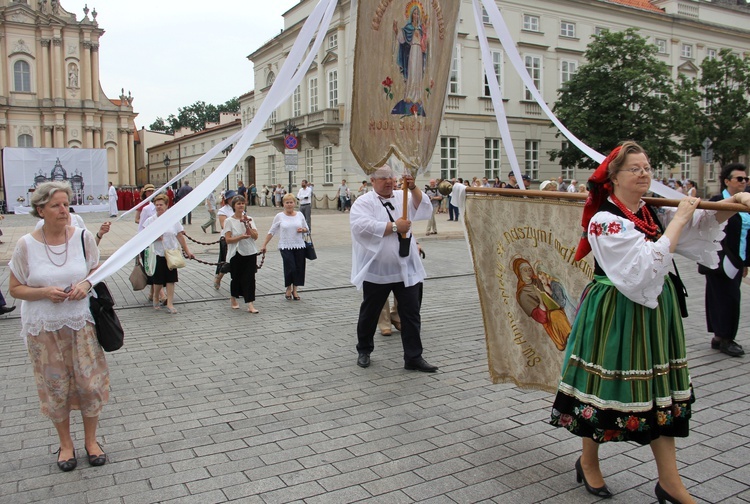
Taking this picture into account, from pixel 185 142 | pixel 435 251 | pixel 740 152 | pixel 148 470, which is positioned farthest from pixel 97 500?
pixel 185 142

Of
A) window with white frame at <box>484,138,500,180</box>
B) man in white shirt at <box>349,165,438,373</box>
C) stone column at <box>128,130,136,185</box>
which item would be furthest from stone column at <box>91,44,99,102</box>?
man in white shirt at <box>349,165,438,373</box>

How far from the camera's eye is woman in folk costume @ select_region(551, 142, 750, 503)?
306 centimetres

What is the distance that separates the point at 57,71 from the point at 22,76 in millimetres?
3063

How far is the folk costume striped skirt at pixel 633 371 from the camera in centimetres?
312

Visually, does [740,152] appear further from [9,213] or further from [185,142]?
[185,142]

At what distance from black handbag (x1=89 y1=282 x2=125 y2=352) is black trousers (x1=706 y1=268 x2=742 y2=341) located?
5.78 metres

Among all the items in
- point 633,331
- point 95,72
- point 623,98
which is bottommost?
point 633,331

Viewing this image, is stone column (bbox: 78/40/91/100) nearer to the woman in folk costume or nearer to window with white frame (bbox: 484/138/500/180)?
window with white frame (bbox: 484/138/500/180)

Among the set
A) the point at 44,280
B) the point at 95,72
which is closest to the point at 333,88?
the point at 44,280

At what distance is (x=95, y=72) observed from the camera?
5994 centimetres

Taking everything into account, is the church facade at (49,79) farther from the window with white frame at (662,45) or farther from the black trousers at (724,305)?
the black trousers at (724,305)

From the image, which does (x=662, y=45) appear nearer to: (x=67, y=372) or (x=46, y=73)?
(x=67, y=372)

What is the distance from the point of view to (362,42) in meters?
5.29

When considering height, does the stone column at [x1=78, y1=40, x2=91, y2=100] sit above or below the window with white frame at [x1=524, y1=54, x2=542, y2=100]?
above
